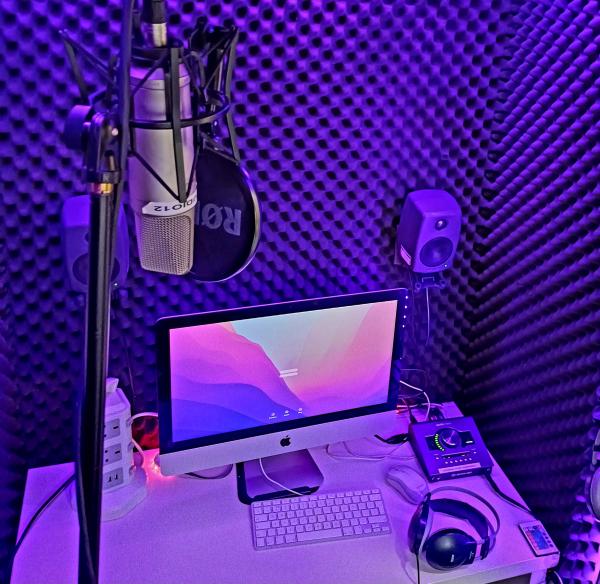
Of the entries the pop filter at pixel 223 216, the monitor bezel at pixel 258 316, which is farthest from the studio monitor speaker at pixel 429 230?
the pop filter at pixel 223 216

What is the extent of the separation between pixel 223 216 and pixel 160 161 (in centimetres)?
23

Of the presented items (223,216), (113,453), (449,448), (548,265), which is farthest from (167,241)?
(449,448)

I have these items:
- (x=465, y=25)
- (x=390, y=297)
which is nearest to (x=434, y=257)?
(x=390, y=297)

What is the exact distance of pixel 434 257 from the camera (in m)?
2.07

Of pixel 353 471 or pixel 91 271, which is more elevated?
pixel 91 271

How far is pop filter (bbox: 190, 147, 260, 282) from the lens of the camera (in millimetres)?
1141

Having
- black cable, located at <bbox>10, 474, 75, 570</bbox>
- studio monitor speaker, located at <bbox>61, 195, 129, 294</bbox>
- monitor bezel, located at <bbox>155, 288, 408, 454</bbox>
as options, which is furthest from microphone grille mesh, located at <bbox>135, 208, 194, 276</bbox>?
black cable, located at <bbox>10, 474, 75, 570</bbox>

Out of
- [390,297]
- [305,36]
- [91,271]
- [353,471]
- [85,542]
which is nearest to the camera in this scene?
[91,271]

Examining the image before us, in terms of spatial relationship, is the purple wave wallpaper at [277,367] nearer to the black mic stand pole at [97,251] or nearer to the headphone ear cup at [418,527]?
the headphone ear cup at [418,527]

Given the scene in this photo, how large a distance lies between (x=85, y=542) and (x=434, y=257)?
135 cm

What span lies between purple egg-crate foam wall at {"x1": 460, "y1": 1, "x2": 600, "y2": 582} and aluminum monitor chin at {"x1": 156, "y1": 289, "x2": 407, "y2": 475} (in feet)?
1.28

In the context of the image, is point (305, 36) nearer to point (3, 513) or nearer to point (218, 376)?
point (218, 376)

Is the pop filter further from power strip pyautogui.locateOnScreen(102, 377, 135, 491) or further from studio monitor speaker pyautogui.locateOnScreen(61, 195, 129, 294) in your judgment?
power strip pyautogui.locateOnScreen(102, 377, 135, 491)

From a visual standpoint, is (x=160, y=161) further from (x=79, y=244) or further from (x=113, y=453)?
(x=113, y=453)
